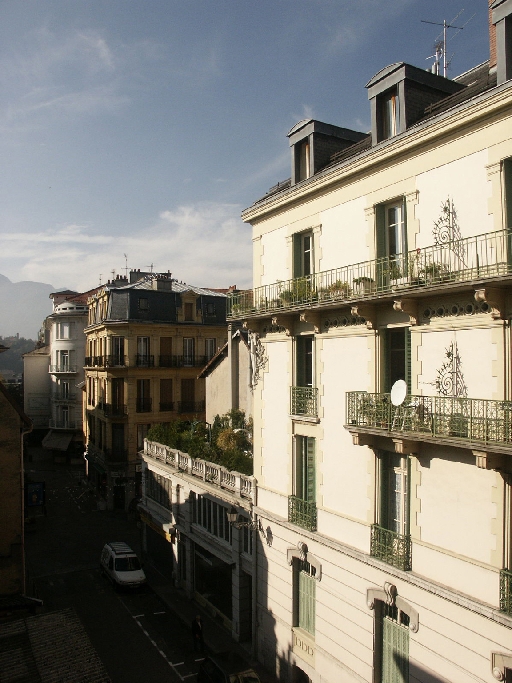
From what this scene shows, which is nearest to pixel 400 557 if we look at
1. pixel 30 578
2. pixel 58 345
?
pixel 30 578

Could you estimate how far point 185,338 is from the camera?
45.1 metres

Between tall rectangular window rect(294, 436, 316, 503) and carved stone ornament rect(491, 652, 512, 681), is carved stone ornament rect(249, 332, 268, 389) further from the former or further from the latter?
carved stone ornament rect(491, 652, 512, 681)

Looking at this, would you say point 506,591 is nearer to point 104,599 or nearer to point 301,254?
point 301,254

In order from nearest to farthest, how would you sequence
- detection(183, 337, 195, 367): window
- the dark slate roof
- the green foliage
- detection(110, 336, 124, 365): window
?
the dark slate roof
the green foliage
detection(110, 336, 124, 365): window
detection(183, 337, 195, 367): window

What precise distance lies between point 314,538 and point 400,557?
3486 millimetres

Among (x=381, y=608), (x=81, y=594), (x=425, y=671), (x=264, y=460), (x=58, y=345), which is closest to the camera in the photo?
(x=425, y=671)

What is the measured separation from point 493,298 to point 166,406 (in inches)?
1391

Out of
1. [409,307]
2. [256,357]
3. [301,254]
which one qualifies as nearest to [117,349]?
[256,357]

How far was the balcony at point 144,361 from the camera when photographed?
42.9 metres

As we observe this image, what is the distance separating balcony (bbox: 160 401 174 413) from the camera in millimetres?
43875

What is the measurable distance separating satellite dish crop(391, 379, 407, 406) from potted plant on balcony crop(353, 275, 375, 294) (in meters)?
2.42

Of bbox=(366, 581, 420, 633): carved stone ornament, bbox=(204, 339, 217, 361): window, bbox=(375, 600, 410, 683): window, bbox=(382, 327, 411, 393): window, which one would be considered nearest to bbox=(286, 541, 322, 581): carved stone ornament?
bbox=(366, 581, 420, 633): carved stone ornament

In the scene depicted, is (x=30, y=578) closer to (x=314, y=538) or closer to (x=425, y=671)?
(x=314, y=538)

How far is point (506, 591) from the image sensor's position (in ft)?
35.9
